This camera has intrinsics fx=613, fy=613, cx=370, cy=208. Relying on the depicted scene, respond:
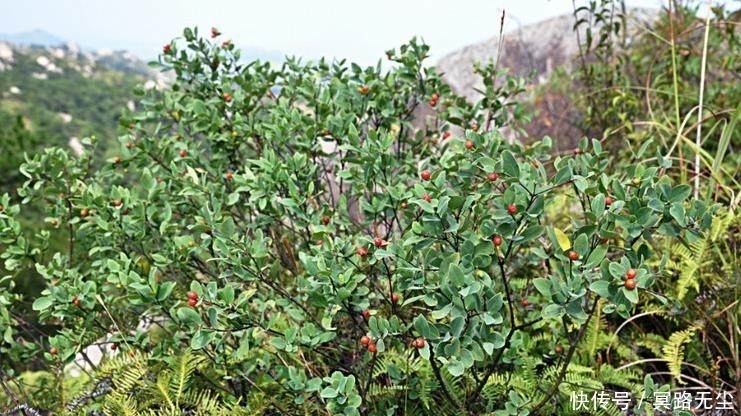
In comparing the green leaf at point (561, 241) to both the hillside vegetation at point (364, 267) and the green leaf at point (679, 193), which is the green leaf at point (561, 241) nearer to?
the hillside vegetation at point (364, 267)

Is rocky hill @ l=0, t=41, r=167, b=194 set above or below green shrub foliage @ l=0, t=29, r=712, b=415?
below

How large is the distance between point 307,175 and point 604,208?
0.97 m

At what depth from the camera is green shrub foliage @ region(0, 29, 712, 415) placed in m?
1.35

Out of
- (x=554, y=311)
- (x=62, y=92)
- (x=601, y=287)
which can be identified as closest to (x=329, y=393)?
(x=554, y=311)

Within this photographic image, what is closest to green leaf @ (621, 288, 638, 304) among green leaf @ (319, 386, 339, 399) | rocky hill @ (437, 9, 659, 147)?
green leaf @ (319, 386, 339, 399)

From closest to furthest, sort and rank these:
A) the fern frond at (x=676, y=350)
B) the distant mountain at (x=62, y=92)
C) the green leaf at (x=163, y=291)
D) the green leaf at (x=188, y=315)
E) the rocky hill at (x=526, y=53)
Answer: the green leaf at (x=188, y=315), the green leaf at (x=163, y=291), the fern frond at (x=676, y=350), the rocky hill at (x=526, y=53), the distant mountain at (x=62, y=92)

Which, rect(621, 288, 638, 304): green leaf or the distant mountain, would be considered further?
the distant mountain

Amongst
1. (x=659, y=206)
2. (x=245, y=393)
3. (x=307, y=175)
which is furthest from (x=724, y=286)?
(x=245, y=393)

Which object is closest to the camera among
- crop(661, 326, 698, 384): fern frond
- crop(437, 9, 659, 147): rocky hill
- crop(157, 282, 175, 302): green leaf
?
crop(157, 282, 175, 302): green leaf

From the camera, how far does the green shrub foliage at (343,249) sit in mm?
1354

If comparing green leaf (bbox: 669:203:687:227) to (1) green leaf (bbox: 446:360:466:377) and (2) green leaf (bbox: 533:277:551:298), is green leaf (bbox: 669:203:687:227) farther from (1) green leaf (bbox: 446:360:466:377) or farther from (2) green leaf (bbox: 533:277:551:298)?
(1) green leaf (bbox: 446:360:466:377)

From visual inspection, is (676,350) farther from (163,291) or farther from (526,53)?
(526,53)

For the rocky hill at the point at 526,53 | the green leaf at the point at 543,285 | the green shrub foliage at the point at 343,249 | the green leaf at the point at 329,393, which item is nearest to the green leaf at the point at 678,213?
the green shrub foliage at the point at 343,249

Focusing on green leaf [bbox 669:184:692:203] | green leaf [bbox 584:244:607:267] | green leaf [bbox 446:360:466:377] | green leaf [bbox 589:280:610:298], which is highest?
green leaf [bbox 669:184:692:203]
